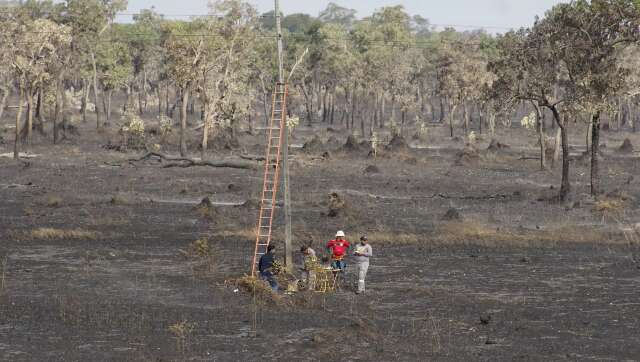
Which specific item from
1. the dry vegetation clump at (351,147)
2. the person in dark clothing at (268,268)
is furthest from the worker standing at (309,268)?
the dry vegetation clump at (351,147)

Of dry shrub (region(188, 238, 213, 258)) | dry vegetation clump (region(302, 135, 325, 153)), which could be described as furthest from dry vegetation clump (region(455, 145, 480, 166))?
dry shrub (region(188, 238, 213, 258))

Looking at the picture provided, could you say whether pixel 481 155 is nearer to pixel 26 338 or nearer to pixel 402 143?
pixel 402 143

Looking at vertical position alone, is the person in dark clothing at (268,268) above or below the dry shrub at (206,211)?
above

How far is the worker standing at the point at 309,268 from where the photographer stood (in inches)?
1002

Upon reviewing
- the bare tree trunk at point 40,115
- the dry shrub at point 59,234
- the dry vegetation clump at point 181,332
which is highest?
the bare tree trunk at point 40,115

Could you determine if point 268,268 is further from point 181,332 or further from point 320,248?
point 320,248

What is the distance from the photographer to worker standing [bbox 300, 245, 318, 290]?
25.5m

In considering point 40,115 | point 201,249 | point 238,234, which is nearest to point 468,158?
point 238,234

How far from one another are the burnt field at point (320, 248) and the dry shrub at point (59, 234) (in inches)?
3.5

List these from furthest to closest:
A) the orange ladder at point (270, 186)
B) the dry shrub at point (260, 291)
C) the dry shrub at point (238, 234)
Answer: the dry shrub at point (238, 234) → the orange ladder at point (270, 186) → the dry shrub at point (260, 291)

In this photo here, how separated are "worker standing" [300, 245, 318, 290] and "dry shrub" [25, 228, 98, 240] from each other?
39.9ft

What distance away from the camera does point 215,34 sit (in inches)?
2918

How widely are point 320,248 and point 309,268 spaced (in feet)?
26.1

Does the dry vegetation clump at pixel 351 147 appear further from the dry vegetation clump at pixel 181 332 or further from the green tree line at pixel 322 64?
the dry vegetation clump at pixel 181 332
